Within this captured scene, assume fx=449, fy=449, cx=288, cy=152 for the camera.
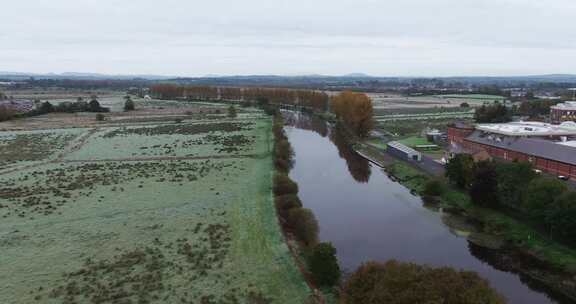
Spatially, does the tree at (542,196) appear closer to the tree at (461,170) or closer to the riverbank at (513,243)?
the riverbank at (513,243)

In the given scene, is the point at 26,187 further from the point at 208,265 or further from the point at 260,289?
the point at 260,289

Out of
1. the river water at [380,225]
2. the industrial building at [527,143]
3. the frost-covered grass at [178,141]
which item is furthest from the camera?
the frost-covered grass at [178,141]

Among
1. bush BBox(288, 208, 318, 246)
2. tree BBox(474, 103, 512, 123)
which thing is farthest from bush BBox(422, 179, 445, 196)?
tree BBox(474, 103, 512, 123)

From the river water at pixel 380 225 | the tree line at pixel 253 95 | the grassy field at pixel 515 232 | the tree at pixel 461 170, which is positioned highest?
the tree line at pixel 253 95

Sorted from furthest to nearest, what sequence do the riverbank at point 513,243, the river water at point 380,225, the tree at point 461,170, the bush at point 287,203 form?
1. the tree at point 461,170
2. the bush at point 287,203
3. the river water at point 380,225
4. the riverbank at point 513,243

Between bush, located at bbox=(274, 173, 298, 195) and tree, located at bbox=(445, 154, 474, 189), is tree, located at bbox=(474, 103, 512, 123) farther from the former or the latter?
bush, located at bbox=(274, 173, 298, 195)

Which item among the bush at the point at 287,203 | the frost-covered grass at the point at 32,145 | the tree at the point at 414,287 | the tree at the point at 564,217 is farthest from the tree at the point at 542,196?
the frost-covered grass at the point at 32,145
